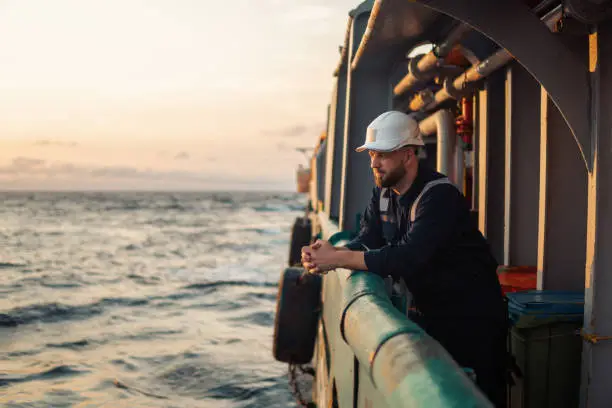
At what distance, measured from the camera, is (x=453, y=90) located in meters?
7.79

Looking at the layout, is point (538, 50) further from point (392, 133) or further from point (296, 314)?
point (296, 314)

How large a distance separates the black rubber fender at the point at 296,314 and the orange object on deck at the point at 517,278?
7.22 feet

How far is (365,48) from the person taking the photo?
5785 millimetres

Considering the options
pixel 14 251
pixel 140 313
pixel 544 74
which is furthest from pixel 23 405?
pixel 14 251

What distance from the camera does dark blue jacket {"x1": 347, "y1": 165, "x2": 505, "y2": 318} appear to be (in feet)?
10.4

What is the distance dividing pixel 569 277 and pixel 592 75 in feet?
6.08

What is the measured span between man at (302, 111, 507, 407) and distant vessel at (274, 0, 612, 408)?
0.57 feet

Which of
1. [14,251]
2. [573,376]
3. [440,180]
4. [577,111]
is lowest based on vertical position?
[14,251]

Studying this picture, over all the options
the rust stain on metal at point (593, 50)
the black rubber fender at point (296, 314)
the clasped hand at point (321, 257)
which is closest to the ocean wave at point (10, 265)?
the black rubber fender at point (296, 314)

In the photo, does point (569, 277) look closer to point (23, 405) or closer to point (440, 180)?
point (440, 180)

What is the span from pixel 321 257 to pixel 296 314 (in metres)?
3.89

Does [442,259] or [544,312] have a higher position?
[442,259]

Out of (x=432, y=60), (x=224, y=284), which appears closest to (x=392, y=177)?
(x=432, y=60)

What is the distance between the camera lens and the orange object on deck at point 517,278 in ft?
17.5
